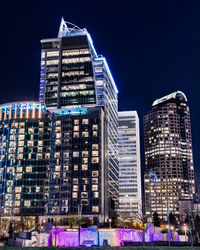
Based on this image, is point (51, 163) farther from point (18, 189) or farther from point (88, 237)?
point (88, 237)

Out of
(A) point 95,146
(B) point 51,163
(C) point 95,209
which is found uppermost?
(A) point 95,146

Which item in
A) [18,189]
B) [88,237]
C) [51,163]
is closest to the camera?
[88,237]

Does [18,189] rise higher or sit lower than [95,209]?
higher

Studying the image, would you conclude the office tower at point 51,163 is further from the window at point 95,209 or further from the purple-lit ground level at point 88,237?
the purple-lit ground level at point 88,237

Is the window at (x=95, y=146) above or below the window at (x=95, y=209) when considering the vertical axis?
above

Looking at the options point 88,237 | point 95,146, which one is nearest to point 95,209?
point 95,146

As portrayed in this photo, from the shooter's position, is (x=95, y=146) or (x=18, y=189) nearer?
(x=18, y=189)

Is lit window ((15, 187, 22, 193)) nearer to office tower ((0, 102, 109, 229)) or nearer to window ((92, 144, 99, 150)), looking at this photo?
office tower ((0, 102, 109, 229))

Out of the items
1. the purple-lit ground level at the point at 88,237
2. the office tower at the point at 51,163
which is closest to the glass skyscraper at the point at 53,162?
the office tower at the point at 51,163

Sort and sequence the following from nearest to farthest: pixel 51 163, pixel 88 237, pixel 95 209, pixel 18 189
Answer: pixel 88 237 → pixel 95 209 → pixel 18 189 → pixel 51 163

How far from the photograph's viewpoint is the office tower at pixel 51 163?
168750mm

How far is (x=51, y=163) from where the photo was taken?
175875mm

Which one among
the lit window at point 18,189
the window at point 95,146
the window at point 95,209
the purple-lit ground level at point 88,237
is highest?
the window at point 95,146

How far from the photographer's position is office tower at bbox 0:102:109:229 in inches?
6644
